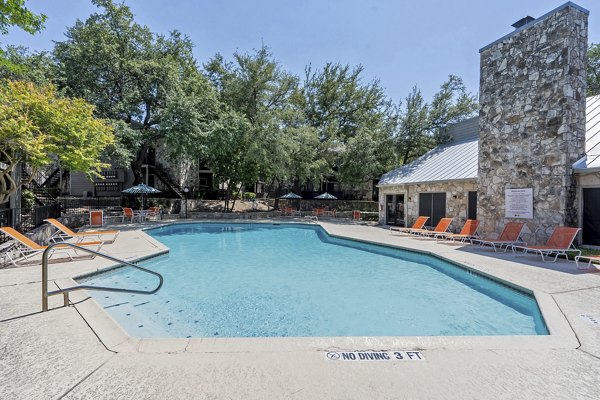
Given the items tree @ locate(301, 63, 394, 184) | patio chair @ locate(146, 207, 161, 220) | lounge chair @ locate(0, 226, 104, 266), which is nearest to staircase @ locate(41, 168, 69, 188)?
patio chair @ locate(146, 207, 161, 220)

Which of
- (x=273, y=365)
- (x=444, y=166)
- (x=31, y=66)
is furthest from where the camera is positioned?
(x=31, y=66)

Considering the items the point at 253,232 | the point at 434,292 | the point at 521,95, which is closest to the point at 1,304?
the point at 434,292

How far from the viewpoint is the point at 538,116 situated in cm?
962

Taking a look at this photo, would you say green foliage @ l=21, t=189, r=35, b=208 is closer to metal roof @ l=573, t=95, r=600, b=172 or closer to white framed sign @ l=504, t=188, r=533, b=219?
white framed sign @ l=504, t=188, r=533, b=219

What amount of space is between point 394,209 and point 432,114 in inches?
292

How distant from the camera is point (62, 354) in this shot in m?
2.98

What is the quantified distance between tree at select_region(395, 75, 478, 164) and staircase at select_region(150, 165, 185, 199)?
1835 centimetres

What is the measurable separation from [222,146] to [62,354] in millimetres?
16907

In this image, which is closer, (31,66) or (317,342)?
(317,342)

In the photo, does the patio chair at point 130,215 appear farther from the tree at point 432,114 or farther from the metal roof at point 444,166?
the tree at point 432,114

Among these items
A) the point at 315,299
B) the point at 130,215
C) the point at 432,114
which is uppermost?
the point at 432,114

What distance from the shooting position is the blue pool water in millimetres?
4828

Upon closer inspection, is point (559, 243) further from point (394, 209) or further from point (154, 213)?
point (154, 213)

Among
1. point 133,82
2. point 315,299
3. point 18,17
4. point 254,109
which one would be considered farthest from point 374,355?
point 133,82
